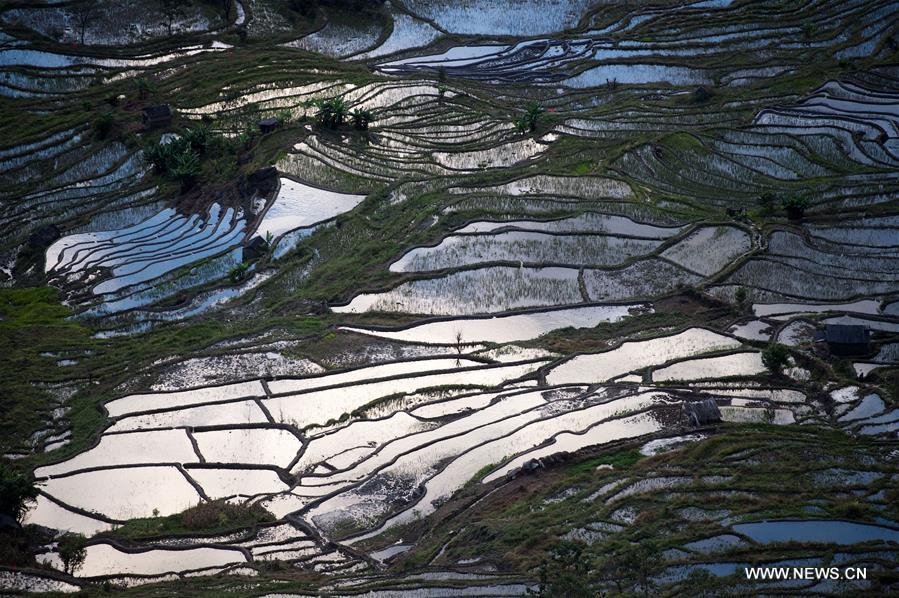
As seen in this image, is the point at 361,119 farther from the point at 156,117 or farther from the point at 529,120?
the point at 156,117

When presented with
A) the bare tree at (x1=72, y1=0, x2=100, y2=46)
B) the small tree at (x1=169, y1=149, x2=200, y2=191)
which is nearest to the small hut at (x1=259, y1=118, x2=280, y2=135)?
the small tree at (x1=169, y1=149, x2=200, y2=191)

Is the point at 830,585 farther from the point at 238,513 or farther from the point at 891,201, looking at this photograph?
the point at 891,201

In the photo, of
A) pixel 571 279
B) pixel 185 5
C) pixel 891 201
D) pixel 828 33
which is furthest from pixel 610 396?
pixel 185 5

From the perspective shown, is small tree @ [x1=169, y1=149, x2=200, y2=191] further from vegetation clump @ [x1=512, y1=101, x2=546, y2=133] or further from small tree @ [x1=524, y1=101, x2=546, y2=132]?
small tree @ [x1=524, y1=101, x2=546, y2=132]

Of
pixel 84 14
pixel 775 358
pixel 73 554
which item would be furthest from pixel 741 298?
pixel 84 14

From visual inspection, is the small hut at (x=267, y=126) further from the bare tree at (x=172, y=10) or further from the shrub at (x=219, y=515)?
the shrub at (x=219, y=515)
